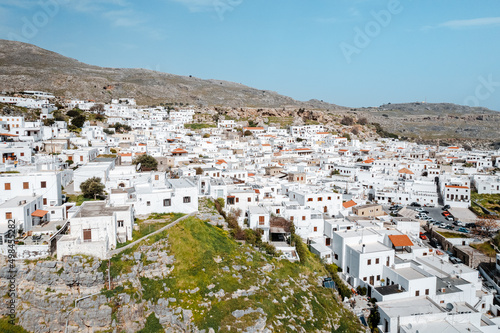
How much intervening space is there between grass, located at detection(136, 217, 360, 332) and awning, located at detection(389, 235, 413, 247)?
5.72 metres

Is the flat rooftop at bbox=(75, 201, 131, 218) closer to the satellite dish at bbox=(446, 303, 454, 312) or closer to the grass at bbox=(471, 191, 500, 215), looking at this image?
the satellite dish at bbox=(446, 303, 454, 312)

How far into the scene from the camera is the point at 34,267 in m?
Answer: 14.9

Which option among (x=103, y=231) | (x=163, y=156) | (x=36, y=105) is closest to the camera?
(x=103, y=231)

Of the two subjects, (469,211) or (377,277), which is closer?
(377,277)

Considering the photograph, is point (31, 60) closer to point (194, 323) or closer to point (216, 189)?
point (216, 189)

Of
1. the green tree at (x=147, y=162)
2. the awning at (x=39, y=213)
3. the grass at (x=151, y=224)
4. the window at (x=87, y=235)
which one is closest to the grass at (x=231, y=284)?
the grass at (x=151, y=224)

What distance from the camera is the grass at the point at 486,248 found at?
82.9 feet

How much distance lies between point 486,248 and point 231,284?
65.4ft

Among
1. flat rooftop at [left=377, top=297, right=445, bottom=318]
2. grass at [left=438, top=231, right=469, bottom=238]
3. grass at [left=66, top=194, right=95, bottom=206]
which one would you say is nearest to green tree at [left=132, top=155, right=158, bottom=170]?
grass at [left=66, top=194, right=95, bottom=206]

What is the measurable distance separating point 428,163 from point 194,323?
1626 inches

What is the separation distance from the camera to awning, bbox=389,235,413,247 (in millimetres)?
21906

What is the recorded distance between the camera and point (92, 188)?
22.5 m

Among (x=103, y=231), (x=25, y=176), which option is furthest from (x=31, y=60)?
(x=103, y=231)

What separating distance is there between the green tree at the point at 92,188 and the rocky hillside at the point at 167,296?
772 cm
